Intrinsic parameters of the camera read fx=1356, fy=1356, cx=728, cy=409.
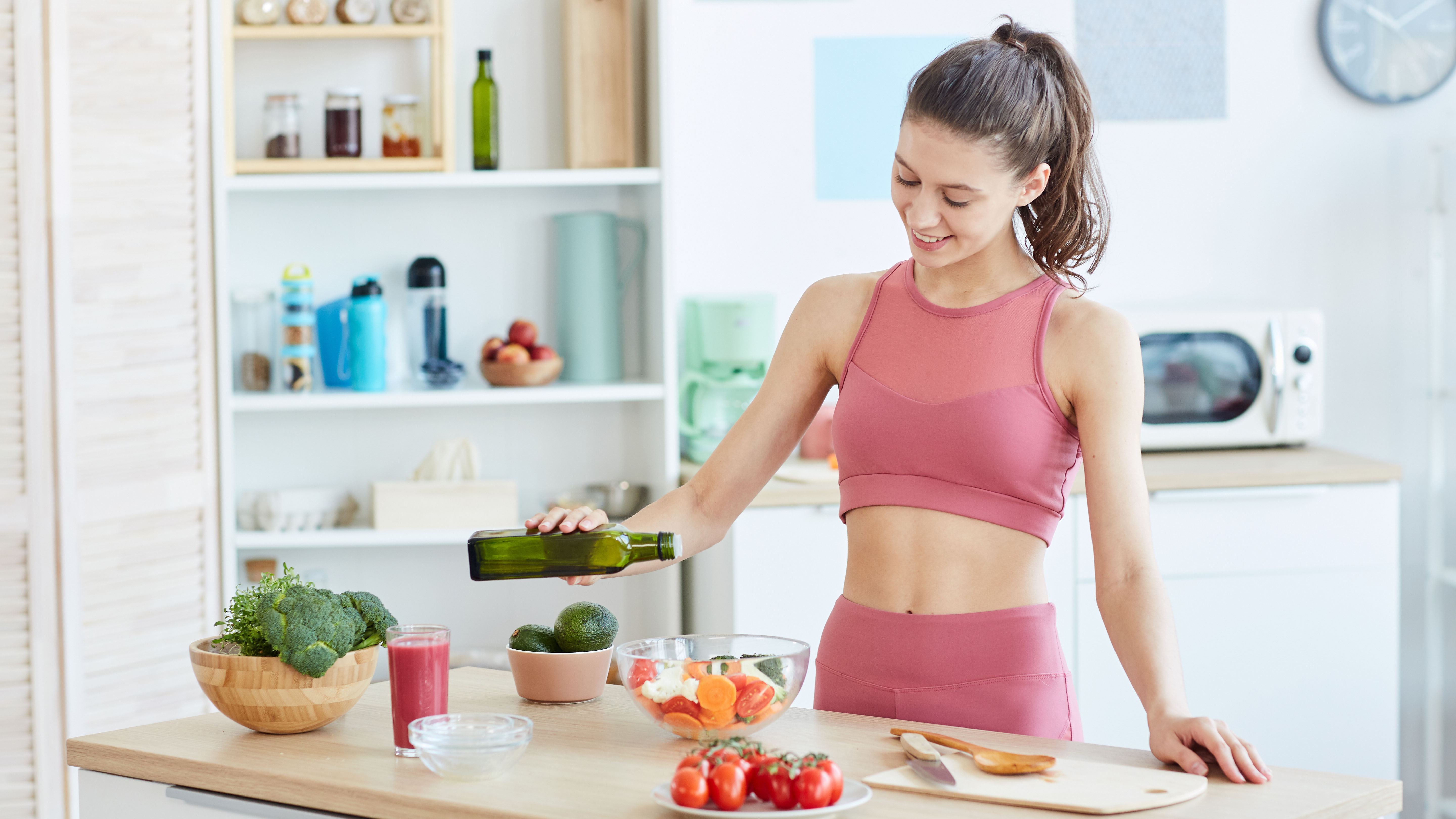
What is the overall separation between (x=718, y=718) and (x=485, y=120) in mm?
2038

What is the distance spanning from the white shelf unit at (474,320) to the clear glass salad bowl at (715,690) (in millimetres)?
1662

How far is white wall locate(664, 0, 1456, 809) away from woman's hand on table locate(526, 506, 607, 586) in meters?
1.88

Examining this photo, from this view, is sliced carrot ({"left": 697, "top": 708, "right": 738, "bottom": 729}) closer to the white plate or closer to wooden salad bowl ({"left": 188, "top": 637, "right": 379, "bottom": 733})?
the white plate

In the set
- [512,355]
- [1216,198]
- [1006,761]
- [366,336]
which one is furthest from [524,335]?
[1006,761]

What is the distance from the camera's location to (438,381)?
3.08 meters

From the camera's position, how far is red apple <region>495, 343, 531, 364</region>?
303cm

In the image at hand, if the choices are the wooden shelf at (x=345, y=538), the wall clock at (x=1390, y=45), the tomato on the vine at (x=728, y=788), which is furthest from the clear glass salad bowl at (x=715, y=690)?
the wall clock at (x=1390, y=45)

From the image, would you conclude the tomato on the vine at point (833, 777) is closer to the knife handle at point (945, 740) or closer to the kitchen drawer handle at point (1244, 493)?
the knife handle at point (945, 740)

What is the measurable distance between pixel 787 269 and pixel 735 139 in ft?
1.13

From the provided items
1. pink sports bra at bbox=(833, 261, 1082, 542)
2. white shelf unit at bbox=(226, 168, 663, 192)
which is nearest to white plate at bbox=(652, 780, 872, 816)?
pink sports bra at bbox=(833, 261, 1082, 542)

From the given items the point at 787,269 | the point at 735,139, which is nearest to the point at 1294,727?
the point at 787,269

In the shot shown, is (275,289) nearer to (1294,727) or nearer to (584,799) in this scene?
(584,799)

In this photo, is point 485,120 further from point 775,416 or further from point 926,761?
point 926,761

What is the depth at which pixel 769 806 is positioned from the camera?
3.78 feet
